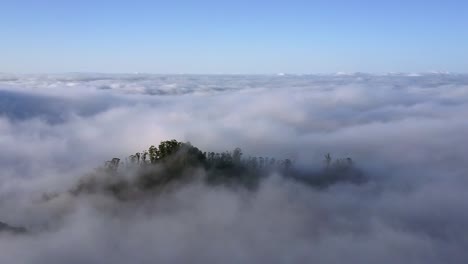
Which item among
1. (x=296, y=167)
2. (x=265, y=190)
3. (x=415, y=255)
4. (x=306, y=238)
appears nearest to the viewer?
(x=415, y=255)

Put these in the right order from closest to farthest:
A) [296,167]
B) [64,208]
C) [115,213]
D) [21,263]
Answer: [21,263] < [115,213] < [64,208] < [296,167]

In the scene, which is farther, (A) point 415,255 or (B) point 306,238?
(B) point 306,238

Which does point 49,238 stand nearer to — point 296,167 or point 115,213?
point 115,213

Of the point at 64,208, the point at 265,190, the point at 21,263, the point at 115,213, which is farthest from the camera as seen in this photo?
the point at 265,190

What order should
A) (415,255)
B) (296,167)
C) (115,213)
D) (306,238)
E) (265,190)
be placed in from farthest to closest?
(296,167) < (265,190) < (115,213) < (306,238) < (415,255)

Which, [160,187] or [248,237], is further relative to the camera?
[160,187]

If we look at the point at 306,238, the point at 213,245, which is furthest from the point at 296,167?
the point at 213,245

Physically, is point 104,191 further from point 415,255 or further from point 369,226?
point 415,255

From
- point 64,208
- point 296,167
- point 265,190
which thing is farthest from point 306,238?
point 296,167
